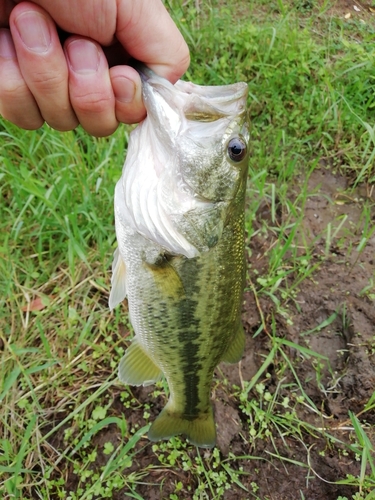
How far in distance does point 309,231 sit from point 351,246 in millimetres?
309

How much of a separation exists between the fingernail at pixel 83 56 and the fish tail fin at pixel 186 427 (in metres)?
1.45

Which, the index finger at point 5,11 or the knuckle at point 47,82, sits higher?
the index finger at point 5,11

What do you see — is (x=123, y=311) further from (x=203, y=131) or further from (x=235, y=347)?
(x=203, y=131)

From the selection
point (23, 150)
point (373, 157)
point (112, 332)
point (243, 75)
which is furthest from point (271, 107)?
point (112, 332)

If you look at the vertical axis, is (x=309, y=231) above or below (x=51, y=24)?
below

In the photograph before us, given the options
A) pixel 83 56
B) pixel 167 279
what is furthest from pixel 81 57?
pixel 167 279

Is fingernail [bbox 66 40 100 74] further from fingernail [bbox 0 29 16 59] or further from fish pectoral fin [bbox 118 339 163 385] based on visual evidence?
fish pectoral fin [bbox 118 339 163 385]

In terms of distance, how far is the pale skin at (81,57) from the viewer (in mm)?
1191

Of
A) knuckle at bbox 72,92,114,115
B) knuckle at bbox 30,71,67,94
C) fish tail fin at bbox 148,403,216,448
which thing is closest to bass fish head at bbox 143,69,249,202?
knuckle at bbox 72,92,114,115

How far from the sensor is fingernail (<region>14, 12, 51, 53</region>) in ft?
3.80

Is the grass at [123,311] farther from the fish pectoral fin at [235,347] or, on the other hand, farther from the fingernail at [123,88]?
the fingernail at [123,88]

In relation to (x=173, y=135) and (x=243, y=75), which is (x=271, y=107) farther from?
(x=173, y=135)

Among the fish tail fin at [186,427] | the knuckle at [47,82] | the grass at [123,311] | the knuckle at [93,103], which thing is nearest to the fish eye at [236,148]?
the knuckle at [93,103]

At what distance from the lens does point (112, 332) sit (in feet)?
8.68
